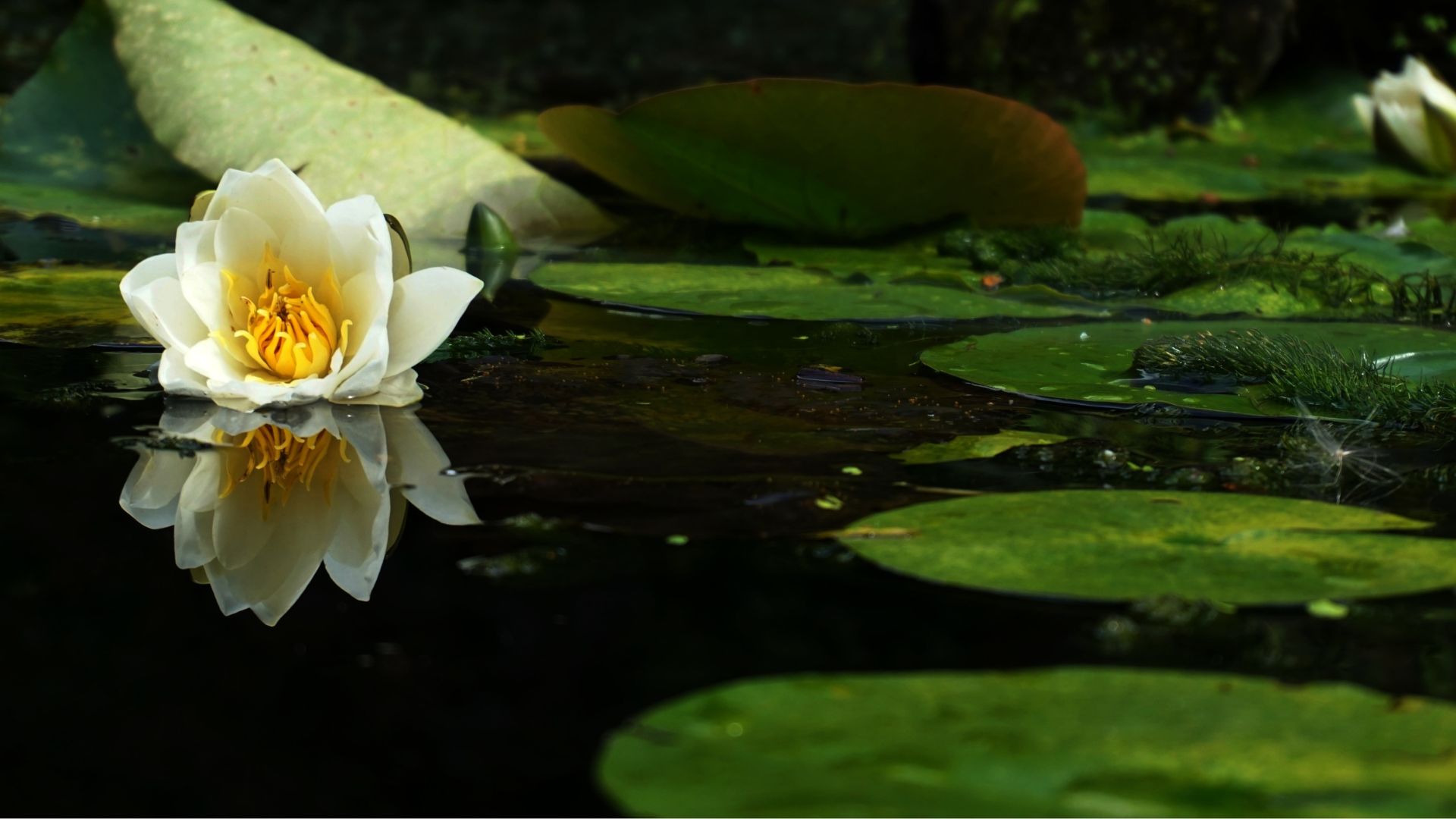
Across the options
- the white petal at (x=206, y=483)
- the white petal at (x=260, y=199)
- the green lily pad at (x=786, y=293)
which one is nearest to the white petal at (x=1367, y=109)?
the green lily pad at (x=786, y=293)

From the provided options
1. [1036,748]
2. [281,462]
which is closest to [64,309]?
[281,462]

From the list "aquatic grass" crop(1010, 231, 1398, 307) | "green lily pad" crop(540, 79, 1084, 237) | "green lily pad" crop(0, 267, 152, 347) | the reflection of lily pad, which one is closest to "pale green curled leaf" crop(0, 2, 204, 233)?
"green lily pad" crop(0, 267, 152, 347)

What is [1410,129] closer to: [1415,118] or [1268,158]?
[1415,118]

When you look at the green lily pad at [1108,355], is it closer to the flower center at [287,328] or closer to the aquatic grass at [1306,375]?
the aquatic grass at [1306,375]

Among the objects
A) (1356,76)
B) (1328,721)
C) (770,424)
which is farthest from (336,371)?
(1356,76)

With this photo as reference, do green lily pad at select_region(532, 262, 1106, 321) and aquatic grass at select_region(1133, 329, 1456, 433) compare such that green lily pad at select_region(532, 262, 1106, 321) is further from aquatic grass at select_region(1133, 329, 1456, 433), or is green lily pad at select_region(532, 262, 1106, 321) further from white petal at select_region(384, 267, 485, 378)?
white petal at select_region(384, 267, 485, 378)

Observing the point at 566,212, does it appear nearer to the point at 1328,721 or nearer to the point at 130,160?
the point at 130,160
